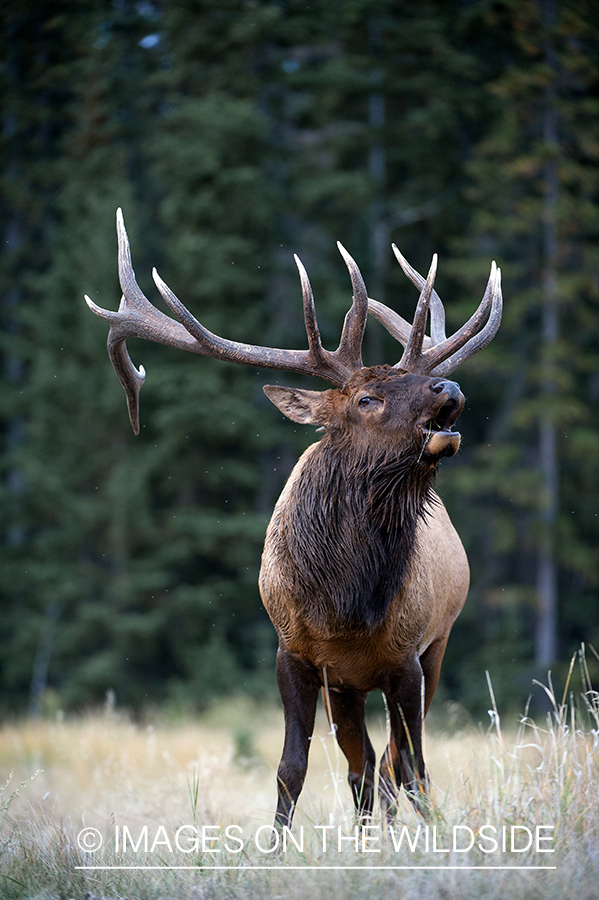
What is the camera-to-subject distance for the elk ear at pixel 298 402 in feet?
12.5

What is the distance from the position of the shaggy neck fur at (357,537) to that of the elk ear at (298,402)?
0.22 metres

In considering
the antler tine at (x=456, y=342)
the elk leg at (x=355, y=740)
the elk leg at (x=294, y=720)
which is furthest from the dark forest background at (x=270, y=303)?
the elk leg at (x=294, y=720)

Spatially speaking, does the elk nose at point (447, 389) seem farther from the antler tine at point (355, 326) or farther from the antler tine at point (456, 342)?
the antler tine at point (355, 326)

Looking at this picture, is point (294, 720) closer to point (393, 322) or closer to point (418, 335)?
point (418, 335)

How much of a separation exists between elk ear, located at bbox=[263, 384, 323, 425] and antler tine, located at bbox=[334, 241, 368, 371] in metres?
0.20

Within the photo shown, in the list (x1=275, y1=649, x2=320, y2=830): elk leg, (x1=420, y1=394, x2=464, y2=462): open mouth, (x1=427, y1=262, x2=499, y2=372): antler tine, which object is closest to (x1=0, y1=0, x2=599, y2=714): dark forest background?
(x1=427, y1=262, x2=499, y2=372): antler tine

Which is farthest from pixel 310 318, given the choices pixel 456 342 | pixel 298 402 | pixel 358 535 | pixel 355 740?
pixel 355 740

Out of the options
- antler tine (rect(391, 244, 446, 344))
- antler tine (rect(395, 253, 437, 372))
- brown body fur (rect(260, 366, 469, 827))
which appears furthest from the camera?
antler tine (rect(391, 244, 446, 344))

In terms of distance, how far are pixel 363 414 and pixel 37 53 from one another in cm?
1364

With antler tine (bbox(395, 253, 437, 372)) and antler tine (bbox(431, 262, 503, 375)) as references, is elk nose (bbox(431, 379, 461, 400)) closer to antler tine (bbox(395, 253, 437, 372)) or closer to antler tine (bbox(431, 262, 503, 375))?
antler tine (bbox(395, 253, 437, 372))

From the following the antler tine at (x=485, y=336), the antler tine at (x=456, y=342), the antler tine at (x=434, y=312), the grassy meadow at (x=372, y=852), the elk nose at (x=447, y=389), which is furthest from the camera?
the antler tine at (x=434, y=312)

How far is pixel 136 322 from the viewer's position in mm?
4102

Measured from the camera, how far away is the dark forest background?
40.9 feet

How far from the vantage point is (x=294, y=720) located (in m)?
3.67
